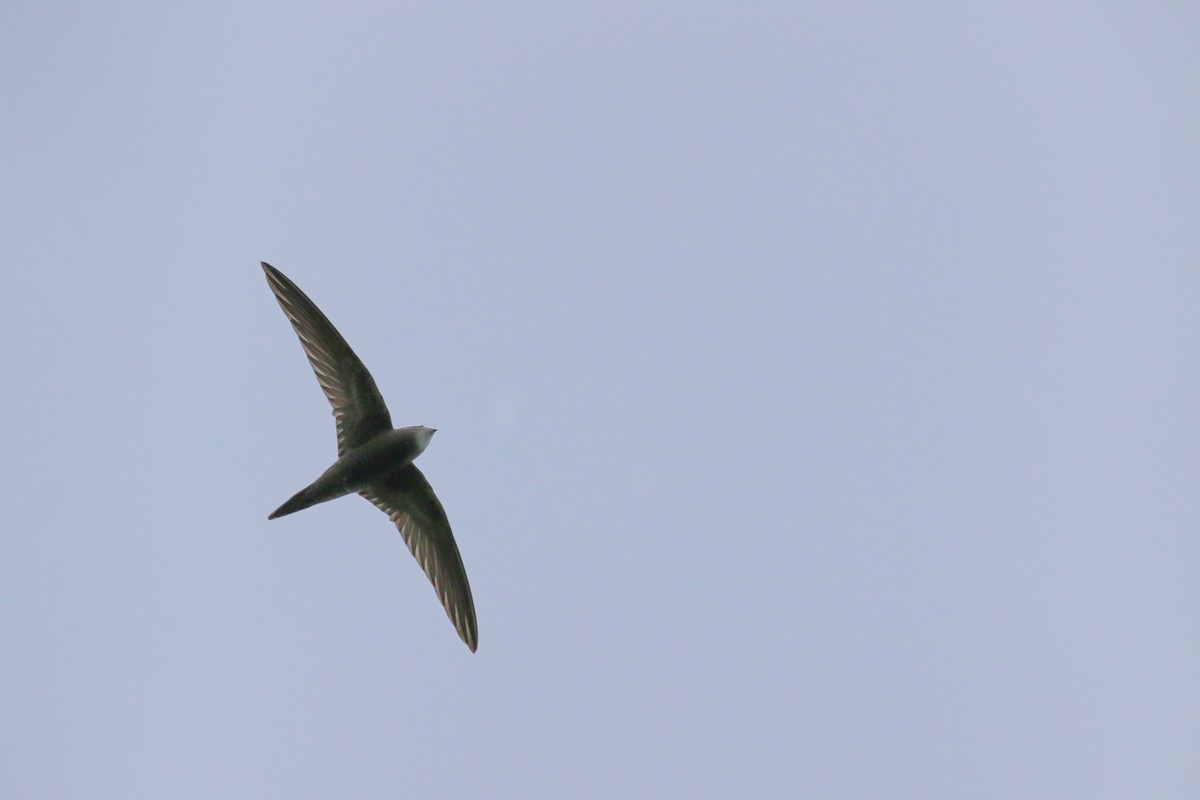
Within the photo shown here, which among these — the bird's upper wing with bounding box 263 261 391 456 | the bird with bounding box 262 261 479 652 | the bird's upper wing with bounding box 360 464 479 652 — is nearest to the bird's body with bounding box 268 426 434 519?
the bird with bounding box 262 261 479 652

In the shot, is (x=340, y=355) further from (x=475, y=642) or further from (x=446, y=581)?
(x=475, y=642)

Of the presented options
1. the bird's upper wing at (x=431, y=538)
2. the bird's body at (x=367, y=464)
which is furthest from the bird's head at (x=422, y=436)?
the bird's upper wing at (x=431, y=538)

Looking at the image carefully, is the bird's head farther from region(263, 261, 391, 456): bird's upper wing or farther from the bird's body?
region(263, 261, 391, 456): bird's upper wing

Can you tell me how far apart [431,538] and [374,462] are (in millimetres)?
1079

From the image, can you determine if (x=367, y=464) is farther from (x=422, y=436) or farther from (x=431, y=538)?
(x=431, y=538)

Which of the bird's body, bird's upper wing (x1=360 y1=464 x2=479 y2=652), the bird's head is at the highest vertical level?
the bird's head

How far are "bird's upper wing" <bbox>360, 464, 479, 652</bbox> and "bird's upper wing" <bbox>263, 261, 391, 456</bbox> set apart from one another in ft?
1.85

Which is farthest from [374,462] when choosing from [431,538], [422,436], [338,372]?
[431,538]

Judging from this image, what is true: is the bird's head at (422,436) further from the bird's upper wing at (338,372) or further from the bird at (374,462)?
the bird's upper wing at (338,372)

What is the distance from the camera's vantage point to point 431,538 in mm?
8109

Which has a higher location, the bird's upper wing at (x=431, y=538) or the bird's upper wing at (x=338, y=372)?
the bird's upper wing at (x=338, y=372)

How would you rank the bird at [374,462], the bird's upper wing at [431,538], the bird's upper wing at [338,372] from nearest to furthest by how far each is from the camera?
1. the bird at [374,462]
2. the bird's upper wing at [338,372]
3. the bird's upper wing at [431,538]

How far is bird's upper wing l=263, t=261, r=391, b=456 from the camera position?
7.55m

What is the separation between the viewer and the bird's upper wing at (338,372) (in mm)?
7551
